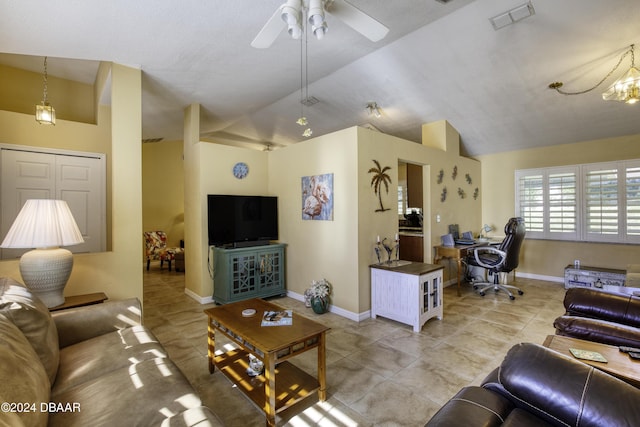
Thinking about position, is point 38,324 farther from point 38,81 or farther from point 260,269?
point 38,81

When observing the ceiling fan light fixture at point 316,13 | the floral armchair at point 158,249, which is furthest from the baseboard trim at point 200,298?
the ceiling fan light fixture at point 316,13

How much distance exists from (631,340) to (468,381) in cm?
103

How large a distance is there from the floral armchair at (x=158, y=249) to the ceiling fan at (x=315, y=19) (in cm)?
555

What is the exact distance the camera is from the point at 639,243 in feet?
14.6

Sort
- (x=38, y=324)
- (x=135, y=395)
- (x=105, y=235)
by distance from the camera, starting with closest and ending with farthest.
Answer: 1. (x=135, y=395)
2. (x=38, y=324)
3. (x=105, y=235)

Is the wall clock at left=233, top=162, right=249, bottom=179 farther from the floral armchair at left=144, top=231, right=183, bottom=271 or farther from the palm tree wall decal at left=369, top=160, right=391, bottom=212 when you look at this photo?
the floral armchair at left=144, top=231, right=183, bottom=271

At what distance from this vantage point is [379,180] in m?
3.69

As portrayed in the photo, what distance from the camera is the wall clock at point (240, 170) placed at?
4512 millimetres

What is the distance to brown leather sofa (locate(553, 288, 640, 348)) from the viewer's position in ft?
5.78

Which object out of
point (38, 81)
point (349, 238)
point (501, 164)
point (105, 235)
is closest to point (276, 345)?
point (349, 238)

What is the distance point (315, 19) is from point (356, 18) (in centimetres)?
36

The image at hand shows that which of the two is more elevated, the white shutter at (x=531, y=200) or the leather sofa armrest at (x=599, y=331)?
the white shutter at (x=531, y=200)

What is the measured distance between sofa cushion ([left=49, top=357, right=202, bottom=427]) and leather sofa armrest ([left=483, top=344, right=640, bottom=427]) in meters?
1.35

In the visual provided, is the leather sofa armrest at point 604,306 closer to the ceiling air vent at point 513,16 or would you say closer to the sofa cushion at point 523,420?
the sofa cushion at point 523,420
